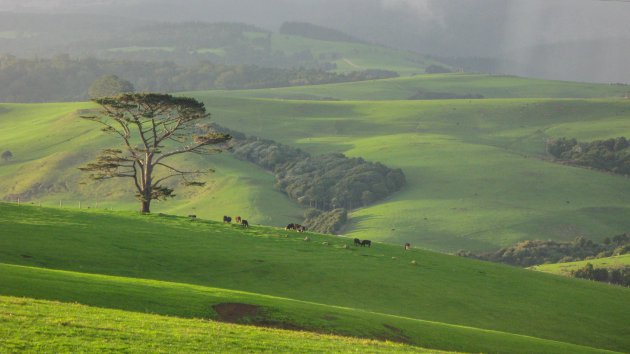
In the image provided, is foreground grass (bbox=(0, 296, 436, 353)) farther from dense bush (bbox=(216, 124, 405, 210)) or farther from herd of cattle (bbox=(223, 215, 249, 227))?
dense bush (bbox=(216, 124, 405, 210))

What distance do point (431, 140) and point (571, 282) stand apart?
122 m

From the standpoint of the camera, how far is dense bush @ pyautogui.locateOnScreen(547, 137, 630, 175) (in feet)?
541

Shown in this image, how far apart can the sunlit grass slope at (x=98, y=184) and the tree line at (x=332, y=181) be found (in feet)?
11.2

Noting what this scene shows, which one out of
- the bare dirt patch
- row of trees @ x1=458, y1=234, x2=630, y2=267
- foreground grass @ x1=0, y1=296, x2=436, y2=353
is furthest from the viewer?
row of trees @ x1=458, y1=234, x2=630, y2=267

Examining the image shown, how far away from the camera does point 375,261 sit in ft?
200

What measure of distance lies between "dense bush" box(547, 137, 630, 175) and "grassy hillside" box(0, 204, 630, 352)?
106273mm

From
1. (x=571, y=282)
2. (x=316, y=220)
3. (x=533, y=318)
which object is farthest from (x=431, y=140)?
(x=533, y=318)

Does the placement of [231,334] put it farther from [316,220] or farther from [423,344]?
[316,220]

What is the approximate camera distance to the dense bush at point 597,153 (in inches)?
6491

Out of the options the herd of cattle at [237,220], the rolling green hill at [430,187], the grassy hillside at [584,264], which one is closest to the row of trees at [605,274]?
the grassy hillside at [584,264]

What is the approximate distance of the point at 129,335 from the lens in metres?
28.2

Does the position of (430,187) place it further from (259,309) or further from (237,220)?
(259,309)

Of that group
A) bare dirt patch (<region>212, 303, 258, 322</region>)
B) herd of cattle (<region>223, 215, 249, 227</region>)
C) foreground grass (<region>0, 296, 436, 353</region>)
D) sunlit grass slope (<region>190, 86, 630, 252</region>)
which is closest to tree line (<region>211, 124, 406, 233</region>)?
sunlit grass slope (<region>190, 86, 630, 252</region>)

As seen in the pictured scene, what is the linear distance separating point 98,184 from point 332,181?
44.8 metres
